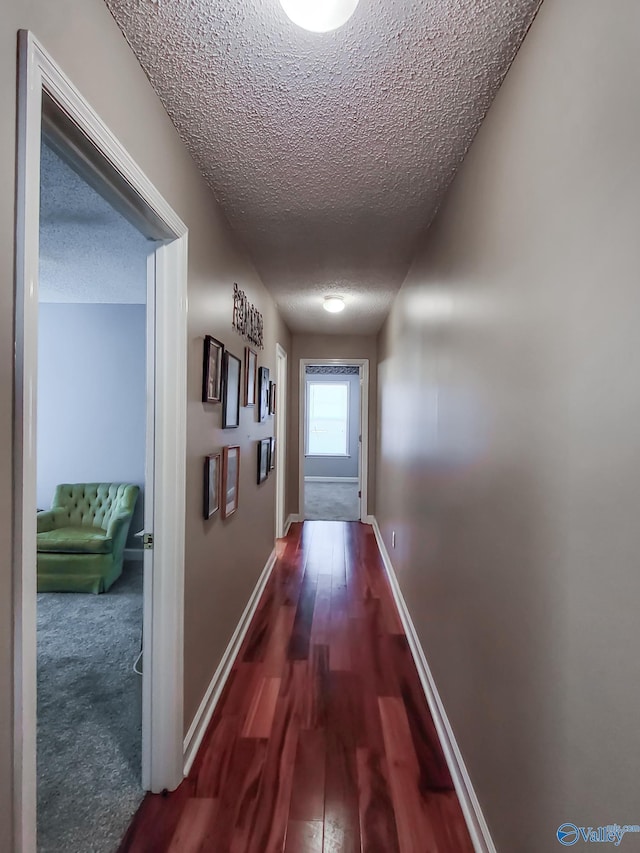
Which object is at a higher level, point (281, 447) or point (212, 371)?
point (212, 371)

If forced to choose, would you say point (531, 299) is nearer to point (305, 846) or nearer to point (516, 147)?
point (516, 147)

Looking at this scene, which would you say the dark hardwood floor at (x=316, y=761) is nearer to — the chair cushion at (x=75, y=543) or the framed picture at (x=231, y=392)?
the framed picture at (x=231, y=392)

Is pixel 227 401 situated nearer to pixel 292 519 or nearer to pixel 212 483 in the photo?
pixel 212 483

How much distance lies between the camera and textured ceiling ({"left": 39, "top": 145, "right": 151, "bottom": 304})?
1938 millimetres

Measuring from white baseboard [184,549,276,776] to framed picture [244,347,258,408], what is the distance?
137 centimetres

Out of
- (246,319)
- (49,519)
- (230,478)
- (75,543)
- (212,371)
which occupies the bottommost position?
(75,543)

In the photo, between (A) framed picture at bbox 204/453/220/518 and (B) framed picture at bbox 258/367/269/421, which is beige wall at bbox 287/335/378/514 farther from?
(A) framed picture at bbox 204/453/220/518

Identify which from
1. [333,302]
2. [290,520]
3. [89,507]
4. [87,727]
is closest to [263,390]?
[333,302]

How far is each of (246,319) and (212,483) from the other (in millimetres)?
1165

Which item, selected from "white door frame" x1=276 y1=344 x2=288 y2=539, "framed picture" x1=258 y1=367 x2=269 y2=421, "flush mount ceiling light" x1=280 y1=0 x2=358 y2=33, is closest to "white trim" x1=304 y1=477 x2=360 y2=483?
"white door frame" x1=276 y1=344 x2=288 y2=539

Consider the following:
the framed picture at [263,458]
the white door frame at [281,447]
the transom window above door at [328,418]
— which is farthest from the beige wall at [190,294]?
the transom window above door at [328,418]

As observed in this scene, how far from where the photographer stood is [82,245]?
2654 mm

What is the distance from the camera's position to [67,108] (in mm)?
839

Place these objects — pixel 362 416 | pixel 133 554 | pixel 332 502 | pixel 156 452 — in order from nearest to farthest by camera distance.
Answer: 1. pixel 156 452
2. pixel 133 554
3. pixel 362 416
4. pixel 332 502
